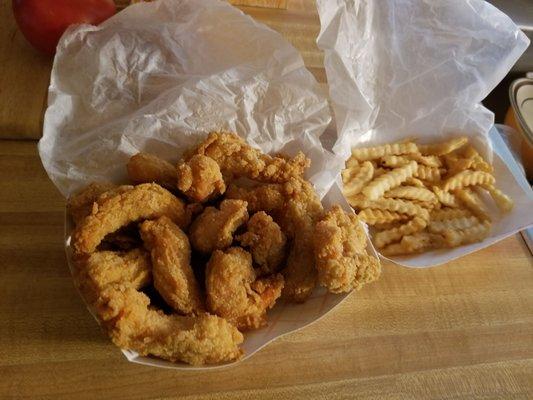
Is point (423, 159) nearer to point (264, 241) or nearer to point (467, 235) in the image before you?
point (467, 235)

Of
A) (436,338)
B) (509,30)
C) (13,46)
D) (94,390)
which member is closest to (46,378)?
(94,390)

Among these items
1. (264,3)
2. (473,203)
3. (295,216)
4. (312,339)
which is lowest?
(312,339)

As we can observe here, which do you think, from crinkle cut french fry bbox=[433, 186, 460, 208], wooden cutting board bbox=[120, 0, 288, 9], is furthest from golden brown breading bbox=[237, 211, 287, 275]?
wooden cutting board bbox=[120, 0, 288, 9]

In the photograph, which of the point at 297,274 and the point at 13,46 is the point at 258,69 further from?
the point at 13,46

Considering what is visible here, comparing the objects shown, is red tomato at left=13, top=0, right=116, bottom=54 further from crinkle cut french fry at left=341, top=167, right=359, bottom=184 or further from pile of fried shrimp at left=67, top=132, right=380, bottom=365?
crinkle cut french fry at left=341, top=167, right=359, bottom=184

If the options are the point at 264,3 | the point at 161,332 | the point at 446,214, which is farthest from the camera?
the point at 264,3

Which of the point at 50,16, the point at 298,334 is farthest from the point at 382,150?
the point at 50,16

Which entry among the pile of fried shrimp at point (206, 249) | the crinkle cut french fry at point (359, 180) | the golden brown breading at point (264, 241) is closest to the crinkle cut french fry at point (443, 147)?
the crinkle cut french fry at point (359, 180)
